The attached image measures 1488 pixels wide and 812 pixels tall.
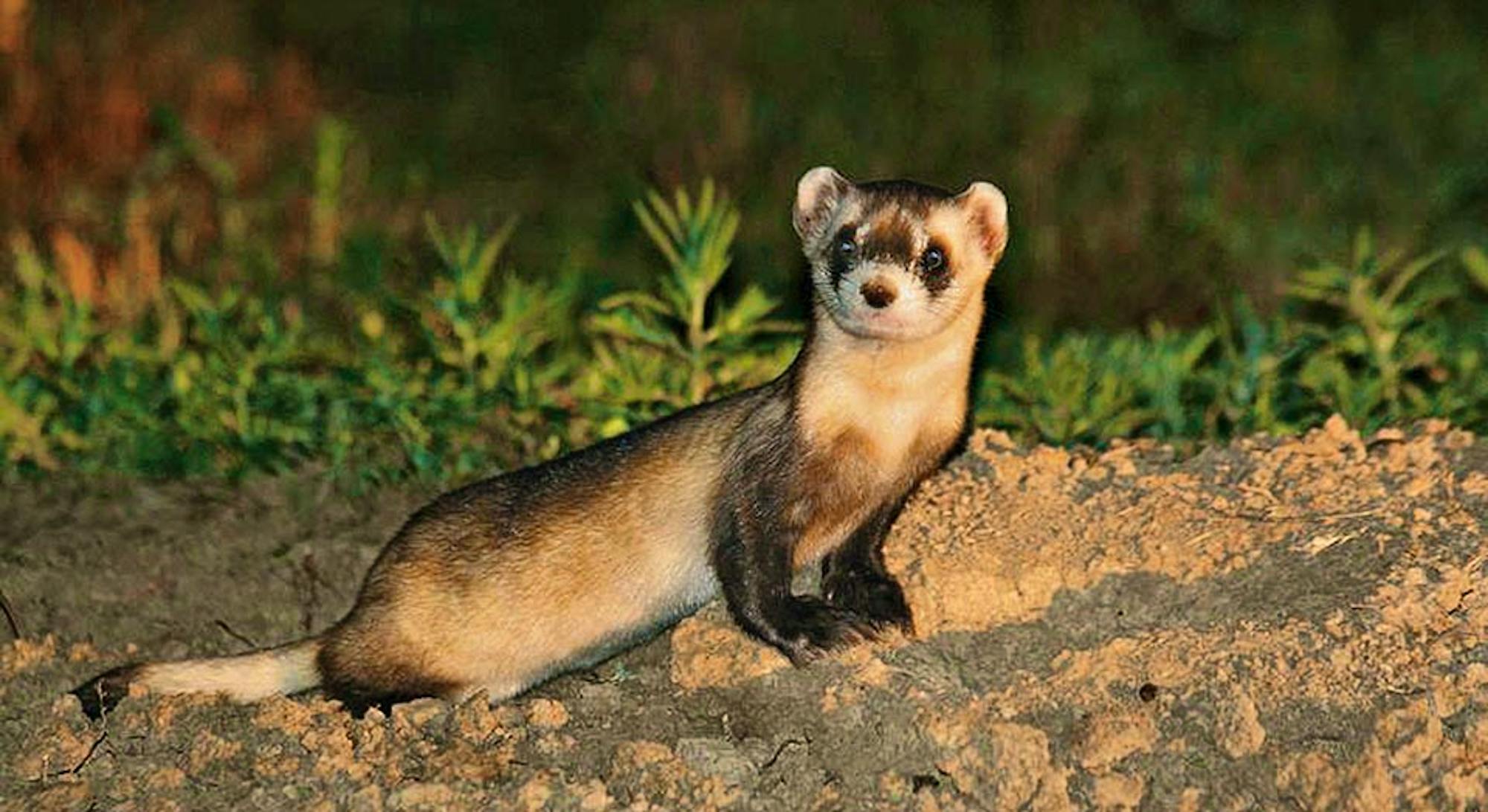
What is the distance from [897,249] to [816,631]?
764 mm

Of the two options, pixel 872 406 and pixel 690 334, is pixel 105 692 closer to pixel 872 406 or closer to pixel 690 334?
pixel 872 406

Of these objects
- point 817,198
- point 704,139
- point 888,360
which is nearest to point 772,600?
point 888,360

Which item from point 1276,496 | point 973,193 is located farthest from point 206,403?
point 1276,496

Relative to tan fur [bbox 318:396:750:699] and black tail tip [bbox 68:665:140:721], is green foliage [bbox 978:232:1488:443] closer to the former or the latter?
tan fur [bbox 318:396:750:699]

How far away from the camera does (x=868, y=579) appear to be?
412 centimetres

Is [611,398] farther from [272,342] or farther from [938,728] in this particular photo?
[938,728]

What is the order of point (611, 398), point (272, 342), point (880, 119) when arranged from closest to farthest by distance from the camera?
point (611, 398)
point (272, 342)
point (880, 119)

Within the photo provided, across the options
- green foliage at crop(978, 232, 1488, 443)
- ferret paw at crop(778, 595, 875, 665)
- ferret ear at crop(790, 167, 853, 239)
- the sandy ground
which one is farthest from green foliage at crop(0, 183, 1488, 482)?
ferret paw at crop(778, 595, 875, 665)

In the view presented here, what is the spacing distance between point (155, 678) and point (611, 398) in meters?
1.56

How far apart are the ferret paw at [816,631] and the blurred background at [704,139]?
84.3 inches

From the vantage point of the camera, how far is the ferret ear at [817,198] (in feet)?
13.6

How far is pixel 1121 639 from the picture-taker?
12.6ft

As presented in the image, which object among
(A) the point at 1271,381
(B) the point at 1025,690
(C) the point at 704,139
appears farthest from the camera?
(C) the point at 704,139

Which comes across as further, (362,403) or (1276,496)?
(362,403)
